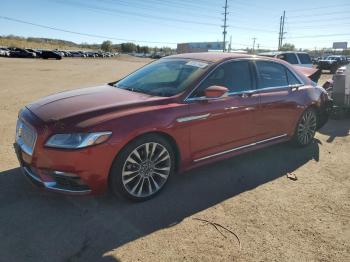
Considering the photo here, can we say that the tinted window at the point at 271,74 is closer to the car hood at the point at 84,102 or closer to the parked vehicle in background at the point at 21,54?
the car hood at the point at 84,102

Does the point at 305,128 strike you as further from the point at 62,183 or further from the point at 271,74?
the point at 62,183

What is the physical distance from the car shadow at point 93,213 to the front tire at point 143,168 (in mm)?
163

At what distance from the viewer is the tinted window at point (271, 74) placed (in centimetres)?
509

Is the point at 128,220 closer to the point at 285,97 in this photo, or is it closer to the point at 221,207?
the point at 221,207

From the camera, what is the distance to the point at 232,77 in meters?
4.71

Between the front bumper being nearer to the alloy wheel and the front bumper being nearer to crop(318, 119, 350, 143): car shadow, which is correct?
the alloy wheel

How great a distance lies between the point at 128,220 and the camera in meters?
3.51

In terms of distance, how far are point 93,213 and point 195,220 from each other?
1097 millimetres

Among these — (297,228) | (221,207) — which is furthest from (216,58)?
(297,228)

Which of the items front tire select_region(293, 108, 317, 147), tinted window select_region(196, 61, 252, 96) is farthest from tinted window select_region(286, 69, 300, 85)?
tinted window select_region(196, 61, 252, 96)

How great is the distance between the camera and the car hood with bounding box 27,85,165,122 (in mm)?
3664

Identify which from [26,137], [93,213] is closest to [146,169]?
[93,213]

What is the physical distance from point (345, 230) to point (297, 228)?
509 mm

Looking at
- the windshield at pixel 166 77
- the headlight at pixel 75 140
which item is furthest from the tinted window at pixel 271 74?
the headlight at pixel 75 140
